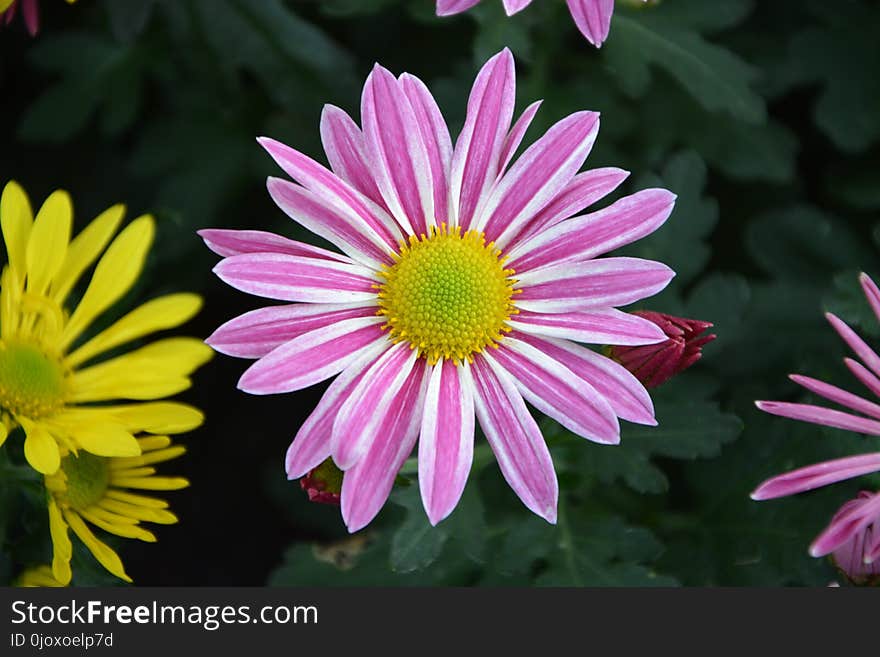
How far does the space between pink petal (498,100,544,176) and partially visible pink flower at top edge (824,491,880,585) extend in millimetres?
768

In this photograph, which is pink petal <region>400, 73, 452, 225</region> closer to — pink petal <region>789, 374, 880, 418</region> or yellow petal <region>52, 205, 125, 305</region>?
yellow petal <region>52, 205, 125, 305</region>

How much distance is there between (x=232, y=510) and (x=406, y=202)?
64.4 inches

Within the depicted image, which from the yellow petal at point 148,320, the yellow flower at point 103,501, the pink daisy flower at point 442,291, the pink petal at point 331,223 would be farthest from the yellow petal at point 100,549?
the pink petal at point 331,223

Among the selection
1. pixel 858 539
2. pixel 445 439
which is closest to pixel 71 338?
pixel 445 439

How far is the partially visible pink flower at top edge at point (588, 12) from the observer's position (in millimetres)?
1944

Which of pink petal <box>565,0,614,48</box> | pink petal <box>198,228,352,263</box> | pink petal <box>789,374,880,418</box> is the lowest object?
pink petal <box>789,374,880,418</box>

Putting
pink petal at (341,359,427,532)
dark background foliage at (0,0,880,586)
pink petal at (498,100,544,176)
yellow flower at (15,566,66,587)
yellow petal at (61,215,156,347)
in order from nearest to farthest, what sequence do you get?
pink petal at (341,359,427,532), pink petal at (498,100,544,176), yellow petal at (61,215,156,347), yellow flower at (15,566,66,587), dark background foliage at (0,0,880,586)

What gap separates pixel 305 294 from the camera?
5.86 ft

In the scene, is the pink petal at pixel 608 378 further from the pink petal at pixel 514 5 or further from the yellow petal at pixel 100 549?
the yellow petal at pixel 100 549

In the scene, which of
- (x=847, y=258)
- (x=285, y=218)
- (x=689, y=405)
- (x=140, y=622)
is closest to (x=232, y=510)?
(x=285, y=218)

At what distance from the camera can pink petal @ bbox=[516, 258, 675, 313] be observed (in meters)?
1.80

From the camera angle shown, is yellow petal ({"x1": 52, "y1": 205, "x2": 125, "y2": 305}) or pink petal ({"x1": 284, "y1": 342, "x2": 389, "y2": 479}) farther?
yellow petal ({"x1": 52, "y1": 205, "x2": 125, "y2": 305})

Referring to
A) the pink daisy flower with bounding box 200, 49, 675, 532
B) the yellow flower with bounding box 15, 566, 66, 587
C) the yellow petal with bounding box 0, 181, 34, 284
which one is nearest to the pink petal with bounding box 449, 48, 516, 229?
the pink daisy flower with bounding box 200, 49, 675, 532

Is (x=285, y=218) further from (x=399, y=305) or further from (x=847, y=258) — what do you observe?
(x=847, y=258)
